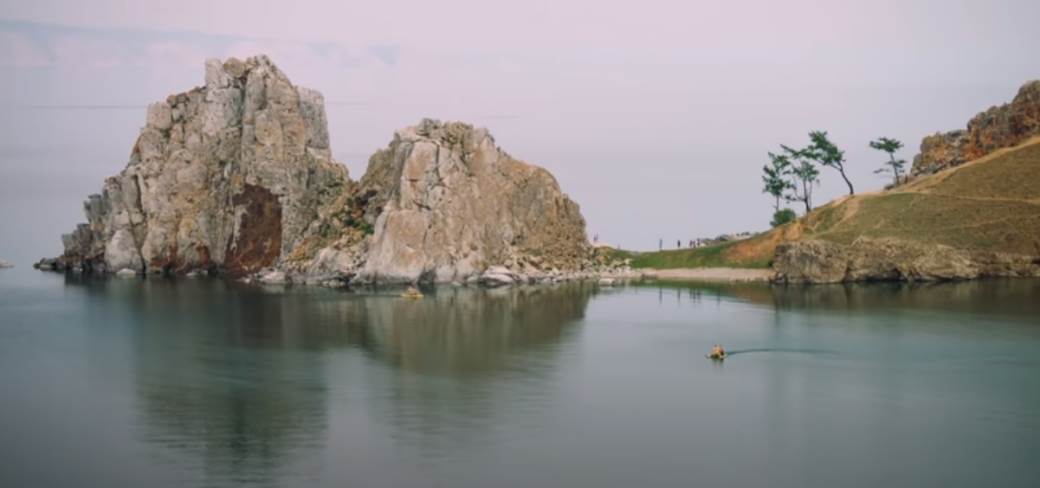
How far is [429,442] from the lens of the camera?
1545 inches

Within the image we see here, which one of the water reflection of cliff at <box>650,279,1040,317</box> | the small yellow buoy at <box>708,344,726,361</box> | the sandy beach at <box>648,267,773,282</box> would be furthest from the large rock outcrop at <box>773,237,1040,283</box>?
the small yellow buoy at <box>708,344,726,361</box>

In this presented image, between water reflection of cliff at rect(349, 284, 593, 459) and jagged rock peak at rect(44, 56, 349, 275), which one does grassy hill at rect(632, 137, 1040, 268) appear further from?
jagged rock peak at rect(44, 56, 349, 275)

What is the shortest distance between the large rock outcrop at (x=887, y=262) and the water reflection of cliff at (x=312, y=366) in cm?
2920

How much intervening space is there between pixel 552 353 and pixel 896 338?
2389 centimetres

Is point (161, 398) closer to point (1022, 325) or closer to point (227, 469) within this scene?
point (227, 469)

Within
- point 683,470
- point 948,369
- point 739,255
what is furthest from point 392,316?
point 739,255

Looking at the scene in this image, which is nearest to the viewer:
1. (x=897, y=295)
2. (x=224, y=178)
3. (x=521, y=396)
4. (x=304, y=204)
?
(x=521, y=396)

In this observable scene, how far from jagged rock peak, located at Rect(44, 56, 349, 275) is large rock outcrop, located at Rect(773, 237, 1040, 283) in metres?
63.8

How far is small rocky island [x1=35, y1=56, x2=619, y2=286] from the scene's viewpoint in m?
121

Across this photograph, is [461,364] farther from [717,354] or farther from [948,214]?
[948,214]

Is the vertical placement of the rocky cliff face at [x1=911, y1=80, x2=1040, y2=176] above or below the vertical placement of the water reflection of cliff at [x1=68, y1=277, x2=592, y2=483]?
above

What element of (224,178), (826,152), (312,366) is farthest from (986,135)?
(312,366)

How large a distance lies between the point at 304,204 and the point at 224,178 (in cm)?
1398

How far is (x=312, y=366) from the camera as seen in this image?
57344 mm
